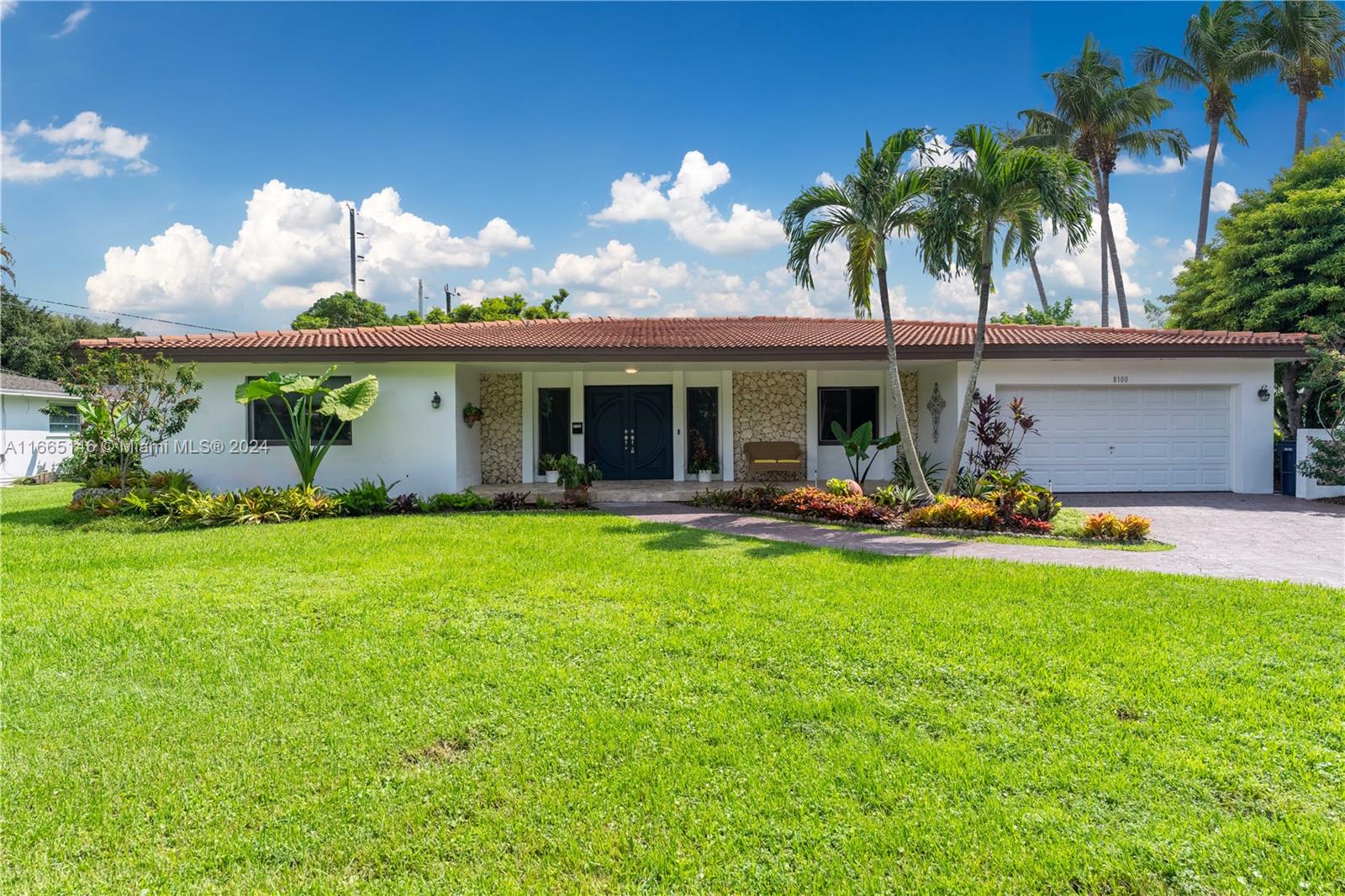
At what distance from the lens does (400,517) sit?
1027cm

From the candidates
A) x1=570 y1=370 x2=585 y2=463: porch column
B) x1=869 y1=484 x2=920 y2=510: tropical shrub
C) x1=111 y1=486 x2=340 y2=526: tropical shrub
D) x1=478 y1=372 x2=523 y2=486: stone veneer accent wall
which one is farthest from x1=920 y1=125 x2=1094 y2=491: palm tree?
x1=111 y1=486 x2=340 y2=526: tropical shrub

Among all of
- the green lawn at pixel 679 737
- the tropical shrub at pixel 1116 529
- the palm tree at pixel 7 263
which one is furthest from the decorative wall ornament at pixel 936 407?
the palm tree at pixel 7 263

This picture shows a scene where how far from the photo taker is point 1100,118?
2233cm

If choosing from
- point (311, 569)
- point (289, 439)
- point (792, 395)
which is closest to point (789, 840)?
point (311, 569)

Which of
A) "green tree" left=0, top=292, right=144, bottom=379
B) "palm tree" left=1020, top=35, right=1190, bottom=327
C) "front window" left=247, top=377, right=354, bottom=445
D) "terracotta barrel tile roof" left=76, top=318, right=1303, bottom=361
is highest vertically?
"palm tree" left=1020, top=35, right=1190, bottom=327

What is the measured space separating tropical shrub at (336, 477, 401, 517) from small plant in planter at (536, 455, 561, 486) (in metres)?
3.97

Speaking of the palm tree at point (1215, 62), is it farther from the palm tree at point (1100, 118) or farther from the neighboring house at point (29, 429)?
the neighboring house at point (29, 429)

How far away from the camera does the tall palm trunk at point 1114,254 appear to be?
77.3 feet

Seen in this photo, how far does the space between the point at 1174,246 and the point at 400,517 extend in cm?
2682

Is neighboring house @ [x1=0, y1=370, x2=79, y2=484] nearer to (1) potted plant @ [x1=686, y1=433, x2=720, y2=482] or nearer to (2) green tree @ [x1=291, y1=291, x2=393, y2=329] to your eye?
(2) green tree @ [x1=291, y1=291, x2=393, y2=329]

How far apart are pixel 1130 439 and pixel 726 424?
796 centimetres

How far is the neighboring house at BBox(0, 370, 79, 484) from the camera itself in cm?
1900

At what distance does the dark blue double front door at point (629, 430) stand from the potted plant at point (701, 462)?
1.68 feet

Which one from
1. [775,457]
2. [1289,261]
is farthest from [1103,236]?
[775,457]
